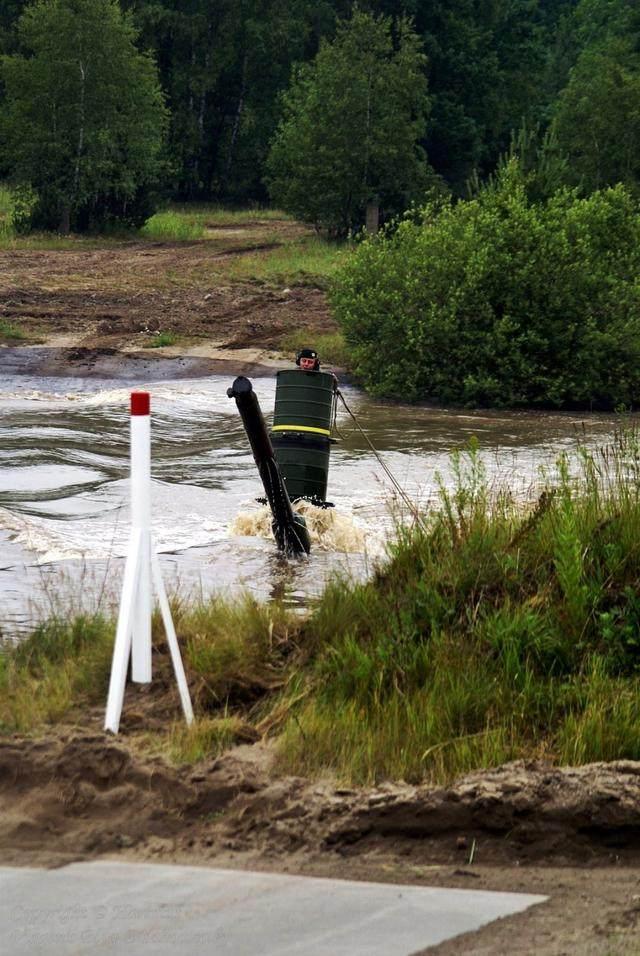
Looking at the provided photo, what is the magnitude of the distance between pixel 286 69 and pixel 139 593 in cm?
5717

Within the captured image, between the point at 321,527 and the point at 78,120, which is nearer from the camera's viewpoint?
the point at 321,527

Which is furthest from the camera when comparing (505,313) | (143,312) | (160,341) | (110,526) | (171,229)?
(171,229)

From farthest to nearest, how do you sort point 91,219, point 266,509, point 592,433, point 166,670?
point 91,219 < point 592,433 < point 266,509 < point 166,670

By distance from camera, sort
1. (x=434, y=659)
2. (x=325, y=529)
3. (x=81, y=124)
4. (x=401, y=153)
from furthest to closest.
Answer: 1. (x=401, y=153)
2. (x=81, y=124)
3. (x=325, y=529)
4. (x=434, y=659)

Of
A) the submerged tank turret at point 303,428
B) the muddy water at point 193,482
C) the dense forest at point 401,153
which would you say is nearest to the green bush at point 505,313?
the dense forest at point 401,153


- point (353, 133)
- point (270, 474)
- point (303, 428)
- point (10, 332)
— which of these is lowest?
point (270, 474)

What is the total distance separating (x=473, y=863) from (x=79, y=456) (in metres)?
12.6

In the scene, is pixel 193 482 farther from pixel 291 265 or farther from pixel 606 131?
pixel 606 131

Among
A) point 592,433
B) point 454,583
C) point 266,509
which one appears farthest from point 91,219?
point 454,583

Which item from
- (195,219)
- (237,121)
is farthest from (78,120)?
(237,121)

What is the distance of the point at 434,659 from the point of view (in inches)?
224

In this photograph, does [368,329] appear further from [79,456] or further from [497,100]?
[497,100]

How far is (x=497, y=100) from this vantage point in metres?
54.8

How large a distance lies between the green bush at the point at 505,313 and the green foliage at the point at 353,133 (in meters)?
19.0
